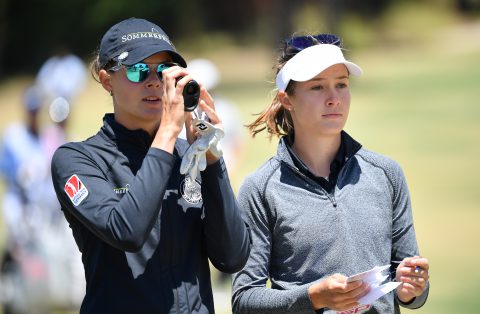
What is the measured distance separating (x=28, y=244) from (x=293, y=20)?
2181 centimetres

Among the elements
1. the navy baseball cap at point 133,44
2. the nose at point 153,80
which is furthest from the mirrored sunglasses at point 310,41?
the nose at point 153,80

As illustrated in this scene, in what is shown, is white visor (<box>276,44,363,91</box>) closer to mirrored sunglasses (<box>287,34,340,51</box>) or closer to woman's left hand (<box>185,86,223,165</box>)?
mirrored sunglasses (<box>287,34,340,51</box>)

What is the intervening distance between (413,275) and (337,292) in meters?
0.36

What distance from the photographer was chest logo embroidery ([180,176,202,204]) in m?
3.63

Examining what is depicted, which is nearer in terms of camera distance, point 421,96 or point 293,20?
point 421,96

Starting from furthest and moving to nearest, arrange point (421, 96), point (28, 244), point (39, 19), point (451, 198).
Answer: point (39, 19), point (421, 96), point (451, 198), point (28, 244)

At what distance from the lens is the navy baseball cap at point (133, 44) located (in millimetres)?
3602

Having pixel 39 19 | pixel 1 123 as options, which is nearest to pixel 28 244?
pixel 1 123

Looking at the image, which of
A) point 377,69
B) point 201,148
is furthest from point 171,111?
point 377,69

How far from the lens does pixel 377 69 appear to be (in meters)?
27.8

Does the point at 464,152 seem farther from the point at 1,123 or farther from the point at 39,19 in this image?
the point at 39,19

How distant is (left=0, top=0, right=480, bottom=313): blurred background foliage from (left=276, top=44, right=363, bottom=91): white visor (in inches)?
235

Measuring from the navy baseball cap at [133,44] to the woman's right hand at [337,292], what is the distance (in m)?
0.93

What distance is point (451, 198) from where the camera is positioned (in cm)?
1490
